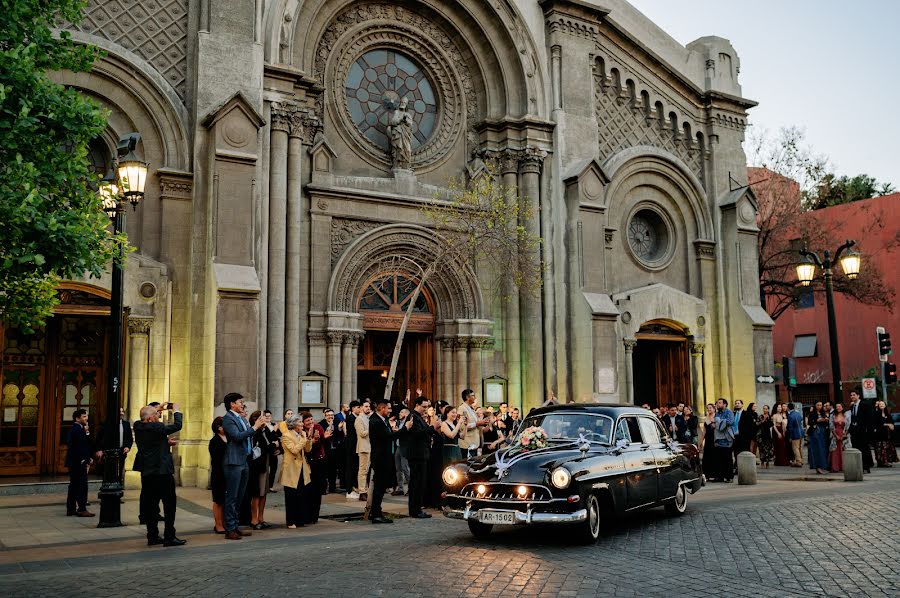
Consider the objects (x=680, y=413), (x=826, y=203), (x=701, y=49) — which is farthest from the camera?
(x=826, y=203)

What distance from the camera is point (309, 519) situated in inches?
476

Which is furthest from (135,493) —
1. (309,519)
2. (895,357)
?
(895,357)

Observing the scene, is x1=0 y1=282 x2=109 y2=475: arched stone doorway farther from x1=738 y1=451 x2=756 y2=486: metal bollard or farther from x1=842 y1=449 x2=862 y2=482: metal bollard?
x1=842 y1=449 x2=862 y2=482: metal bollard

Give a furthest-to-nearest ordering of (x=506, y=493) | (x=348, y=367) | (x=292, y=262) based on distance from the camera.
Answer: (x=348, y=367) < (x=292, y=262) < (x=506, y=493)

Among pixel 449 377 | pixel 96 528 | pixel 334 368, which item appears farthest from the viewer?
pixel 449 377

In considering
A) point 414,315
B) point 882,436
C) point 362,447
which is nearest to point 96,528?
point 362,447

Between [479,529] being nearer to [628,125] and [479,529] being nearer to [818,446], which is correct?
[818,446]

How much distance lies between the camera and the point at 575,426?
36.4 ft

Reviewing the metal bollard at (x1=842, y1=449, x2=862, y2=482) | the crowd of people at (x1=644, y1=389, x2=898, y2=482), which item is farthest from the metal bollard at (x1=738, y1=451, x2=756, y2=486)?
the metal bollard at (x1=842, y1=449, x2=862, y2=482)

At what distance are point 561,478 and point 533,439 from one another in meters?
1.13

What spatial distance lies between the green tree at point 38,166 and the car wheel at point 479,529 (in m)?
6.07

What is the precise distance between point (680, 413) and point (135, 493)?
41.3 feet

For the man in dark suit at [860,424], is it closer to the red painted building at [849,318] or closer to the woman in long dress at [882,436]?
the woman in long dress at [882,436]

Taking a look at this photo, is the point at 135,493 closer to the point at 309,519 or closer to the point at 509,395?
the point at 309,519
